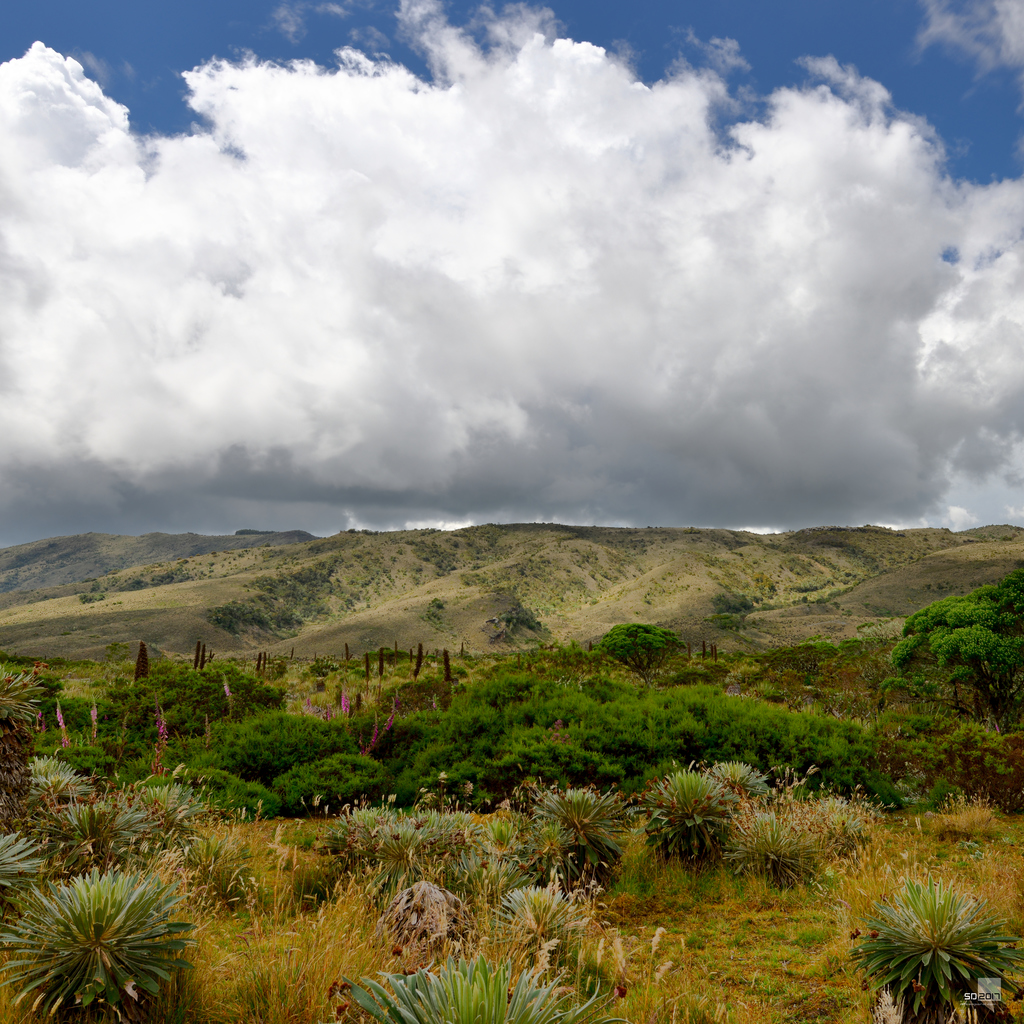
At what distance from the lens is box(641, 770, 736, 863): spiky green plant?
7246 mm

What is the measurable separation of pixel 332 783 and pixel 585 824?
5.73 meters

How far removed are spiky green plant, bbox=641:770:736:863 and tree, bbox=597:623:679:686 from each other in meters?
21.5

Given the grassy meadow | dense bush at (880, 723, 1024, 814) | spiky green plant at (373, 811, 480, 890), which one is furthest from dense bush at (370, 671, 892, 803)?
spiky green plant at (373, 811, 480, 890)

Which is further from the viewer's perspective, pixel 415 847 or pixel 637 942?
pixel 415 847

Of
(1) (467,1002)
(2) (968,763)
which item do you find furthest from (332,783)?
(2) (968,763)

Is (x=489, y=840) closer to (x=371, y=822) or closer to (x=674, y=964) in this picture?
(x=371, y=822)

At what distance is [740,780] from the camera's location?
26.9 feet

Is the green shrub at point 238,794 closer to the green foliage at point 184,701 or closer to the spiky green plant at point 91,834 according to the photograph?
the green foliage at point 184,701

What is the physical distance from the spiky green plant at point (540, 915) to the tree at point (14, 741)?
4077 mm

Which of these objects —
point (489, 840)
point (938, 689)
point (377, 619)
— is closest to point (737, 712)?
point (489, 840)

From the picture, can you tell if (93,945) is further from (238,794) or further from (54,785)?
(238,794)

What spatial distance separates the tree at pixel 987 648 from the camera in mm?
14594

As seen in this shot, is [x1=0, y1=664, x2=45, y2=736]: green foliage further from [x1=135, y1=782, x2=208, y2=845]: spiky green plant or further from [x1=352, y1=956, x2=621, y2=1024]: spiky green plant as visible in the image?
[x1=352, y1=956, x2=621, y2=1024]: spiky green plant

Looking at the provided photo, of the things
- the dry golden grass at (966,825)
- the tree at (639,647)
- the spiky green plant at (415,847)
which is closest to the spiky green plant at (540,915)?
the spiky green plant at (415,847)
